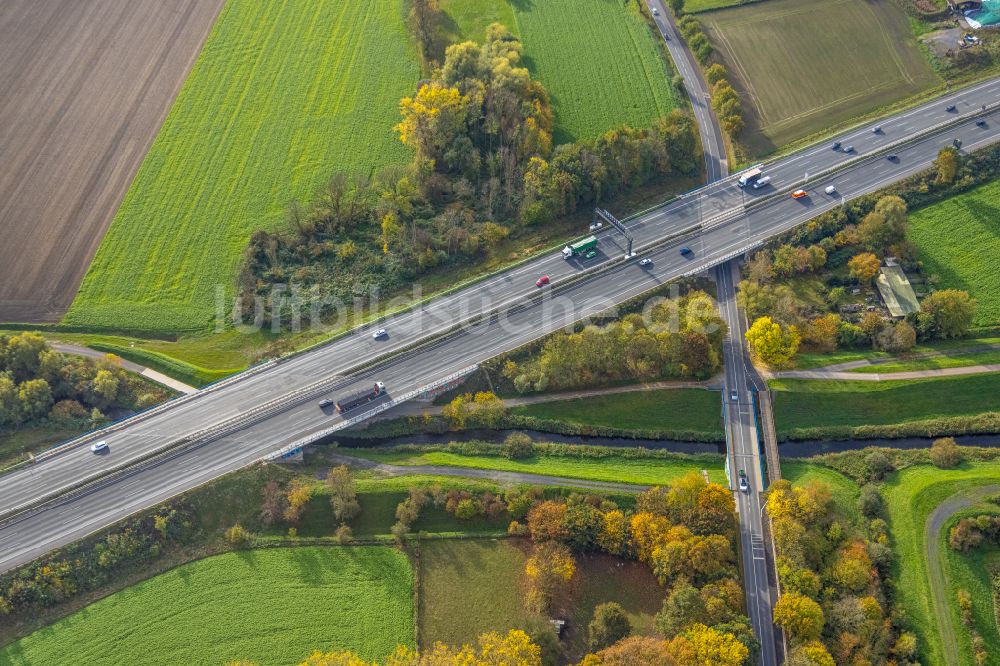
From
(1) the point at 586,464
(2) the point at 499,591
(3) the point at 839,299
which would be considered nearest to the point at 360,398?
(2) the point at 499,591

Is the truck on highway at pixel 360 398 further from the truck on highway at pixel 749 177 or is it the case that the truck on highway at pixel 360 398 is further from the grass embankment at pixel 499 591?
the truck on highway at pixel 749 177

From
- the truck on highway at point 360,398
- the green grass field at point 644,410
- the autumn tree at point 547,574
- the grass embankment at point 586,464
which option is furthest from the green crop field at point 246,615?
the green grass field at point 644,410

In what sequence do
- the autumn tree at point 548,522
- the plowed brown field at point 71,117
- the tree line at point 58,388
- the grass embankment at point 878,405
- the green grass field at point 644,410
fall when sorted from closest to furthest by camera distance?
the autumn tree at point 548,522 < the tree line at point 58,388 < the grass embankment at point 878,405 < the green grass field at point 644,410 < the plowed brown field at point 71,117

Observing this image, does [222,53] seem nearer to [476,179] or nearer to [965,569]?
[476,179]

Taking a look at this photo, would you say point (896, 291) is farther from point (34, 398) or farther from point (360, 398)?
point (34, 398)

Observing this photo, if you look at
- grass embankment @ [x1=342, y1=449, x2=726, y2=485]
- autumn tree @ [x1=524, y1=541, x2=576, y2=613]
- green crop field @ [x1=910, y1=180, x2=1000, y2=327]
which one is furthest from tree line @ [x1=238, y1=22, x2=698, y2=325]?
autumn tree @ [x1=524, y1=541, x2=576, y2=613]

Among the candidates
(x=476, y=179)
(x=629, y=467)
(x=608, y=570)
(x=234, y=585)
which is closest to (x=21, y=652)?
(x=234, y=585)
